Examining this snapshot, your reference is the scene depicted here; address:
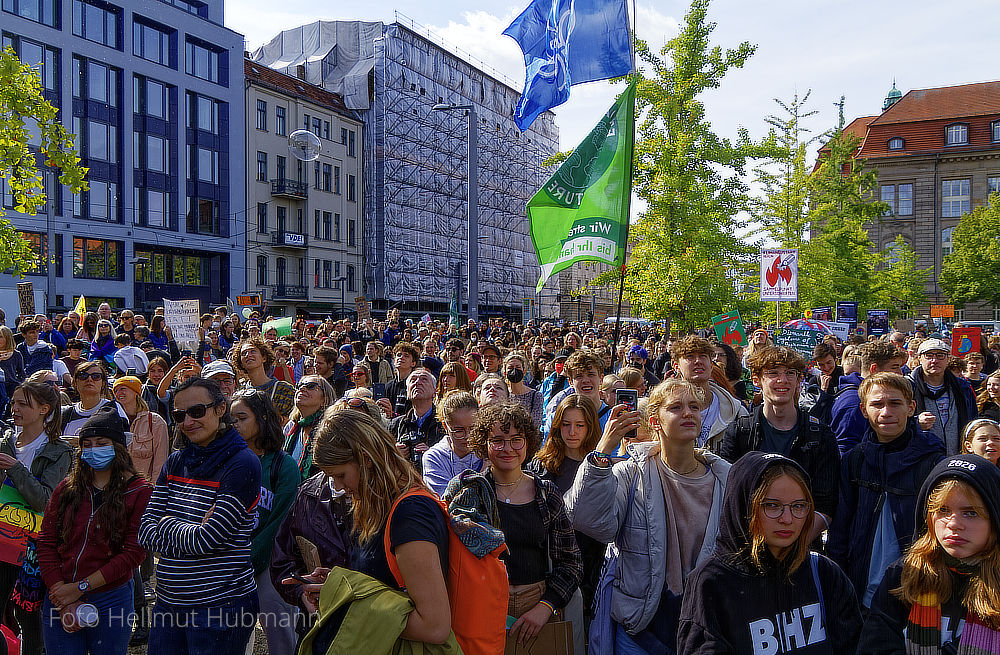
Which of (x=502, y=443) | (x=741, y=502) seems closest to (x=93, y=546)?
(x=502, y=443)

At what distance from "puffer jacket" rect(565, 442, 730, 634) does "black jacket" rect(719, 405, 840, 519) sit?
2.67 feet

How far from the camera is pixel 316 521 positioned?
11.9ft

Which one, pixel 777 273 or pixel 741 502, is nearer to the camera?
pixel 741 502

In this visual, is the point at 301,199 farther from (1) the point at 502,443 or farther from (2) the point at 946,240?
(2) the point at 946,240

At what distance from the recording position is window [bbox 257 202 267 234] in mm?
46688

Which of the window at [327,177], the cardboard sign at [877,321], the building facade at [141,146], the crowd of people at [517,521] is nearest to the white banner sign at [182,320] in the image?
the crowd of people at [517,521]

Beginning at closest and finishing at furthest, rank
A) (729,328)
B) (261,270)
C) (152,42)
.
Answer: (729,328), (152,42), (261,270)

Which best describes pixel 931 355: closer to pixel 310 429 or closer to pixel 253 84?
pixel 310 429

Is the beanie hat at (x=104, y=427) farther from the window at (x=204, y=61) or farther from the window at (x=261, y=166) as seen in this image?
the window at (x=261, y=166)

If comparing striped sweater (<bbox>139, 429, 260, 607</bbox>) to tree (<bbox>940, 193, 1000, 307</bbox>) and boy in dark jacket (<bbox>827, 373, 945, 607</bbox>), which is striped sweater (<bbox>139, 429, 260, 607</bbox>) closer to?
boy in dark jacket (<bbox>827, 373, 945, 607</bbox>)

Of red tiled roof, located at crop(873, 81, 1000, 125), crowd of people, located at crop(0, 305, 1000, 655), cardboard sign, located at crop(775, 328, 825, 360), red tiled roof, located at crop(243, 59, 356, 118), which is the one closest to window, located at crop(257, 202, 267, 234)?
red tiled roof, located at crop(243, 59, 356, 118)

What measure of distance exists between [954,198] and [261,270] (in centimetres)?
5210

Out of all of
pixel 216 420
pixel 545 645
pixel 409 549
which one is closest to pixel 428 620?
pixel 409 549

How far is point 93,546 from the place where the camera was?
383 centimetres
